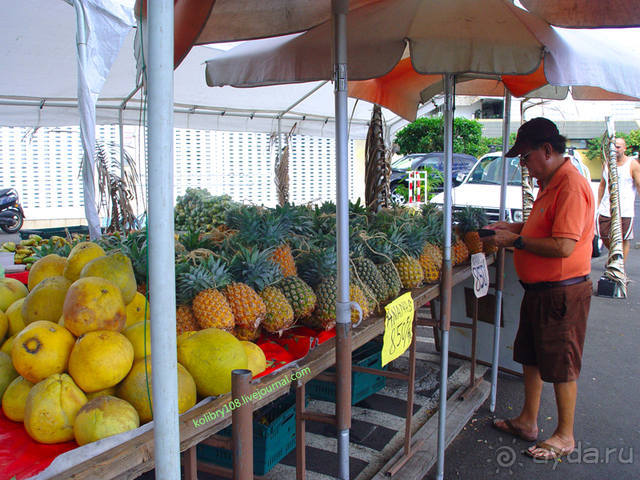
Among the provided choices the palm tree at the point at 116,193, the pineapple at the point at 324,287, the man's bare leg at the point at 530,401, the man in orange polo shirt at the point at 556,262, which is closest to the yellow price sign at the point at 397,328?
the pineapple at the point at 324,287

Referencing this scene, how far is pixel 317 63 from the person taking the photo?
330 cm

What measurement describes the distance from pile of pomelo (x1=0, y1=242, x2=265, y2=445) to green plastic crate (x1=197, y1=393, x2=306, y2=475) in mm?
1190

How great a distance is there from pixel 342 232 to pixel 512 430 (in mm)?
2750

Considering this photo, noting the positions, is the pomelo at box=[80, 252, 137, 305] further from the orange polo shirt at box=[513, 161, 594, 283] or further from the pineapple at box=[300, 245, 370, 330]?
the orange polo shirt at box=[513, 161, 594, 283]

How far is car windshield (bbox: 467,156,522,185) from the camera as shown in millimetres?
9422

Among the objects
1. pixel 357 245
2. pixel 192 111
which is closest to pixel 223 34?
pixel 357 245

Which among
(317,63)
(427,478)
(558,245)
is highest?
(317,63)

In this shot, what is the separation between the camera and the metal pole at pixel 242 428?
4.48 ft

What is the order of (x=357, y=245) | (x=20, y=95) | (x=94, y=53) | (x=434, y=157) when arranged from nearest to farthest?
(x=357, y=245)
(x=94, y=53)
(x=20, y=95)
(x=434, y=157)

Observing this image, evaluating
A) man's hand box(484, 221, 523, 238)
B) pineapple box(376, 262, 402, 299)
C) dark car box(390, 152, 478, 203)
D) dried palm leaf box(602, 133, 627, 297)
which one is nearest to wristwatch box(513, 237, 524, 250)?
man's hand box(484, 221, 523, 238)

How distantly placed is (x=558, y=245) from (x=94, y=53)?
152 inches

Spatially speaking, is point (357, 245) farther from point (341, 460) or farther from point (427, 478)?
point (427, 478)

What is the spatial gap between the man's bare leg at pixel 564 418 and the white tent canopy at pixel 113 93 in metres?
3.00

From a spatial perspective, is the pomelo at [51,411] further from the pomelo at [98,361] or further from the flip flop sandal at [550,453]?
the flip flop sandal at [550,453]
